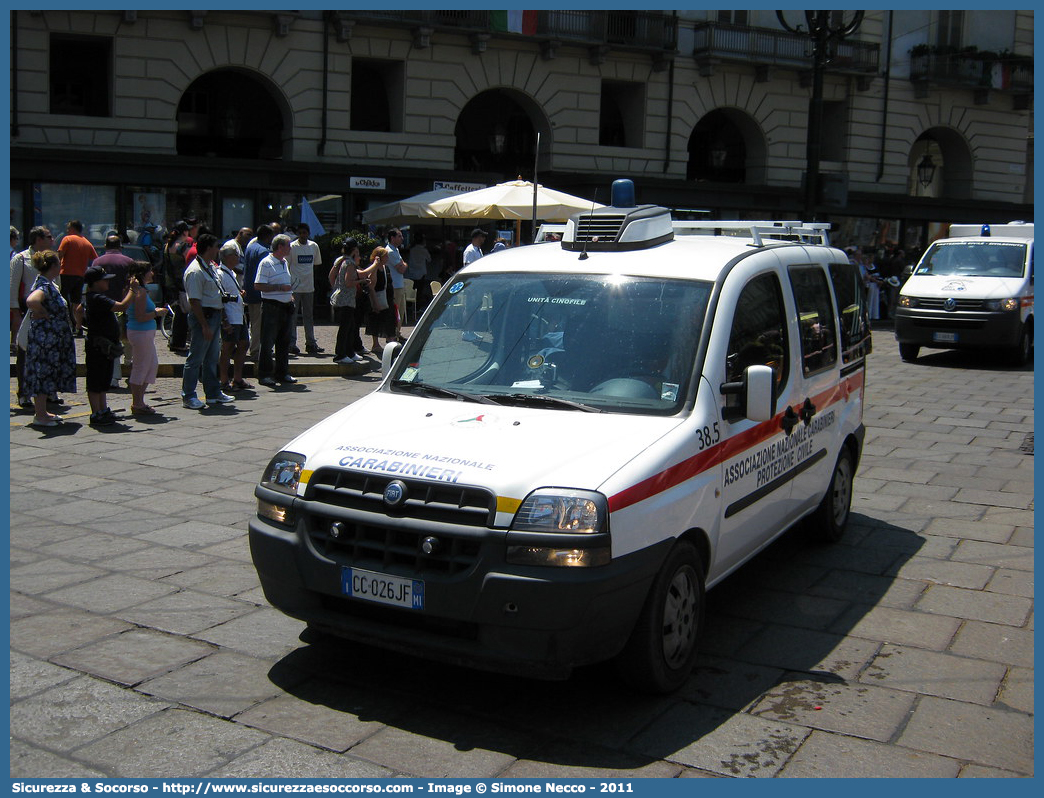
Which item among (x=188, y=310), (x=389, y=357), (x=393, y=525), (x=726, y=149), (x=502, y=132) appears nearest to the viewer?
(x=393, y=525)

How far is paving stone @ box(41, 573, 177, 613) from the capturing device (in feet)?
18.8

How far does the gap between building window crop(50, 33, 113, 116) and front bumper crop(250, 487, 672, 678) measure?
21.1 metres

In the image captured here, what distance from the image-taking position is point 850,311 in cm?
743

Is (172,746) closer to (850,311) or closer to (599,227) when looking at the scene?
(599,227)

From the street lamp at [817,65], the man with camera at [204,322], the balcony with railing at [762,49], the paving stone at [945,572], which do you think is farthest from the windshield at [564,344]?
the balcony with railing at [762,49]

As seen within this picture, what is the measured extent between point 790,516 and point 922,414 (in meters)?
7.07

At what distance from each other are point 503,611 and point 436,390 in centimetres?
149

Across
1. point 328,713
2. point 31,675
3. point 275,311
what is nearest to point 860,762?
point 328,713

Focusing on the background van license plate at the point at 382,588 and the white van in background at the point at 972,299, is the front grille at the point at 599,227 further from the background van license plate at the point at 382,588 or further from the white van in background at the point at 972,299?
the white van in background at the point at 972,299

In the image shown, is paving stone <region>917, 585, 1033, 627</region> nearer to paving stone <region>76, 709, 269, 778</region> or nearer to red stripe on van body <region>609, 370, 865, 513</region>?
red stripe on van body <region>609, 370, 865, 513</region>

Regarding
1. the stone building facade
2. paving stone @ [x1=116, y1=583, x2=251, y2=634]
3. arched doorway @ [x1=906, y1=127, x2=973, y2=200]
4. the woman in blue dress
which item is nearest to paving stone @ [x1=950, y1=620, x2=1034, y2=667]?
paving stone @ [x1=116, y1=583, x2=251, y2=634]

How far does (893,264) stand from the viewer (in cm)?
2830

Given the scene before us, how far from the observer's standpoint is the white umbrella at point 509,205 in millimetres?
18766
